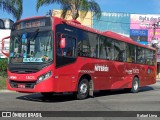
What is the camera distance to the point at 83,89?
52.2 ft

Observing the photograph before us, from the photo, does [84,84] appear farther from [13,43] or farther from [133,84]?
[133,84]

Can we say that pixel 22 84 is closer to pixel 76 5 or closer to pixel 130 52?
pixel 130 52

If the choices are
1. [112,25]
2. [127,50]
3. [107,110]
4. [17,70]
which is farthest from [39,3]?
[112,25]

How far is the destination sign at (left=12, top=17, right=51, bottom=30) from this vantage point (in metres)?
14.4

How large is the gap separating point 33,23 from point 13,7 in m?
15.3

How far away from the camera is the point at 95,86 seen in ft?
55.4

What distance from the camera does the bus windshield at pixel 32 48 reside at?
13992mm

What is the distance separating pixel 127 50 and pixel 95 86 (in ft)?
15.7

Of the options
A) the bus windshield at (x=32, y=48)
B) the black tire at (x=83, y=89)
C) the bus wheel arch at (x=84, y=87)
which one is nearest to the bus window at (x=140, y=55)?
the bus wheel arch at (x=84, y=87)

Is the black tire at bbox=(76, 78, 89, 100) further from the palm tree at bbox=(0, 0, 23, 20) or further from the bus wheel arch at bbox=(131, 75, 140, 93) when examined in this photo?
Answer: the palm tree at bbox=(0, 0, 23, 20)

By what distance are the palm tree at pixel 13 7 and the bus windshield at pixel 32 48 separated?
14.9 meters

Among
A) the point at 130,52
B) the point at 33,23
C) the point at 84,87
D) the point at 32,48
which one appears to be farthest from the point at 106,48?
the point at 32,48

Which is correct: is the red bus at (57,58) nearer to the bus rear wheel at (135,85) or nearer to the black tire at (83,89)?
the black tire at (83,89)

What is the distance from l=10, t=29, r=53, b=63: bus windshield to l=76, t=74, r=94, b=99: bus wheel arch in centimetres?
243
